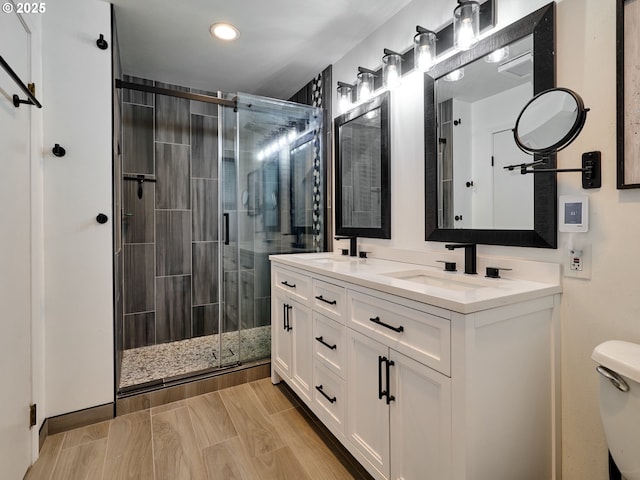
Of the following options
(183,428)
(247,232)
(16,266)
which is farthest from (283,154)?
(183,428)

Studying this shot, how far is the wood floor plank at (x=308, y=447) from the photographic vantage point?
1.51m

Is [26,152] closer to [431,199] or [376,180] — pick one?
[376,180]

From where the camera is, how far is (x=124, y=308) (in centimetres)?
289

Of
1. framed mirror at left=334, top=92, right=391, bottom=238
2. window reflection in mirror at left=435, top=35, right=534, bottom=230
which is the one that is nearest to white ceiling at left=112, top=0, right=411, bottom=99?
framed mirror at left=334, top=92, right=391, bottom=238

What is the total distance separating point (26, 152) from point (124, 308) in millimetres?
1730

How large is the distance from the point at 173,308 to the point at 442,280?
253cm

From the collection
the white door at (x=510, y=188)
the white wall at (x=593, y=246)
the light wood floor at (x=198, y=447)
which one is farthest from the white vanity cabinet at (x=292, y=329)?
the white wall at (x=593, y=246)

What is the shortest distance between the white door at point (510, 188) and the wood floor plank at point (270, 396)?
163 cm

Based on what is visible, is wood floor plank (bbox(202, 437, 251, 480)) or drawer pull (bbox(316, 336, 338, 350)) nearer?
wood floor plank (bbox(202, 437, 251, 480))

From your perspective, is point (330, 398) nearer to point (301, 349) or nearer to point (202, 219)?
point (301, 349)

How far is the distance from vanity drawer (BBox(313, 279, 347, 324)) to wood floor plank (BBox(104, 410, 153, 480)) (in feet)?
3.60

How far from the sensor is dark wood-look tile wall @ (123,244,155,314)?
290cm

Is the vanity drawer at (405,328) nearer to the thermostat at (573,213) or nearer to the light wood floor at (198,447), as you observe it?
the thermostat at (573,213)

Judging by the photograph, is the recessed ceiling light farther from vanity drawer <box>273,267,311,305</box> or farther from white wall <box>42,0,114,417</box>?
vanity drawer <box>273,267,311,305</box>
